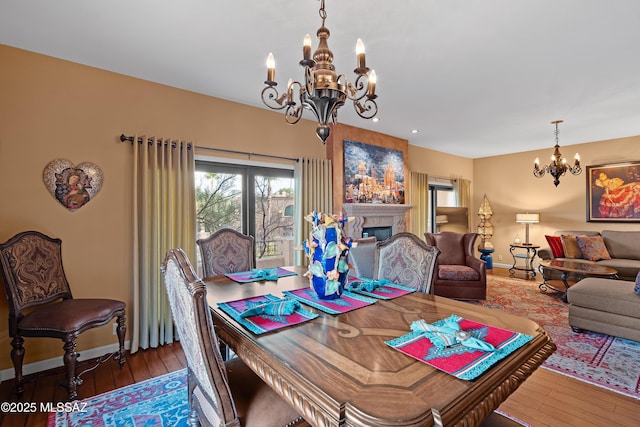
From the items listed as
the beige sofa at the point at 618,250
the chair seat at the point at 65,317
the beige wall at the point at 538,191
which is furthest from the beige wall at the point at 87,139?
the beige wall at the point at 538,191

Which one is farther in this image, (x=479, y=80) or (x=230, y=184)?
(x=230, y=184)

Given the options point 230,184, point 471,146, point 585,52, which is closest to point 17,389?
point 230,184

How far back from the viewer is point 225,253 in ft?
9.12

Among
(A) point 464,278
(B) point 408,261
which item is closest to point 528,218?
(A) point 464,278

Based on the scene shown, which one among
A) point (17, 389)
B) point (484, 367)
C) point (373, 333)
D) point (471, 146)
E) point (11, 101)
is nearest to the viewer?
point (484, 367)

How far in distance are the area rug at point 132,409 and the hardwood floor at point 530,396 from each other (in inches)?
4.3

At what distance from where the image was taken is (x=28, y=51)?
2.50 meters

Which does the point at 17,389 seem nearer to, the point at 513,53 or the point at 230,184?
the point at 230,184

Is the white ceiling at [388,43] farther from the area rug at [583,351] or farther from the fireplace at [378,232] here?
the area rug at [583,351]

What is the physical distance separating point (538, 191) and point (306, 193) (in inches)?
216

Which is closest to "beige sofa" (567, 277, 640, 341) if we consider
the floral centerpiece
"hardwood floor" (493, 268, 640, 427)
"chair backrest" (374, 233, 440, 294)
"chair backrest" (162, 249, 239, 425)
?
"hardwood floor" (493, 268, 640, 427)

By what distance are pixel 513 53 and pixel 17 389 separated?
4573 mm

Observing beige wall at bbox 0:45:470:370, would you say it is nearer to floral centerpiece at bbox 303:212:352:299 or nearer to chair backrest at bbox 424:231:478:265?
floral centerpiece at bbox 303:212:352:299

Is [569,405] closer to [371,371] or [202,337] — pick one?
[371,371]
